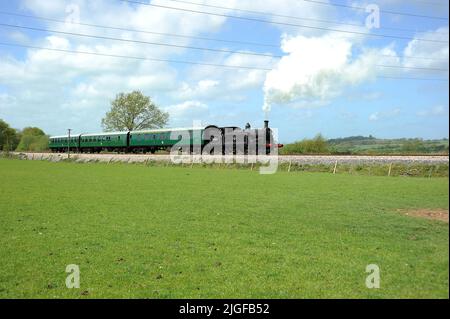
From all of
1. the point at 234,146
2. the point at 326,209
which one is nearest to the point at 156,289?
the point at 326,209

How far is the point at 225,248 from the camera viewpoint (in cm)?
836

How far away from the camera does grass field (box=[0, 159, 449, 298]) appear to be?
560 centimetres

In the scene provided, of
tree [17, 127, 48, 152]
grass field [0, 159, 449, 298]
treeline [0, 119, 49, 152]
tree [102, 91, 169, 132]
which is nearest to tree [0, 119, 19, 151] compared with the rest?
treeline [0, 119, 49, 152]

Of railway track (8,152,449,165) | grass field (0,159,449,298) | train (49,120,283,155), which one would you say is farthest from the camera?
train (49,120,283,155)

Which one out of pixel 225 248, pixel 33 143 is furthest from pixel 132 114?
pixel 225 248

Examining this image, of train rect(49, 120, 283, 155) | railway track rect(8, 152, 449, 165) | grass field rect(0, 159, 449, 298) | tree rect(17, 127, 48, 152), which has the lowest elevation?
grass field rect(0, 159, 449, 298)

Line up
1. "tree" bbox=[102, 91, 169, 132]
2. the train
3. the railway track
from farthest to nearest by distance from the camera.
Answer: "tree" bbox=[102, 91, 169, 132] → the train → the railway track

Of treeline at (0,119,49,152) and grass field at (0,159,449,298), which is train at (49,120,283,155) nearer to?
grass field at (0,159,449,298)

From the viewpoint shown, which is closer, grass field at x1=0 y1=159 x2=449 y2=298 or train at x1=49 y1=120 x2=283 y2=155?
grass field at x1=0 y1=159 x2=449 y2=298

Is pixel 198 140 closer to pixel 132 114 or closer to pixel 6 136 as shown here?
pixel 132 114

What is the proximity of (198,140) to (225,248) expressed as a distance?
121 feet

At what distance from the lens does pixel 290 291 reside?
5.75 metres

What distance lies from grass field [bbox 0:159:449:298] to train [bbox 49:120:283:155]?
26.7 m
